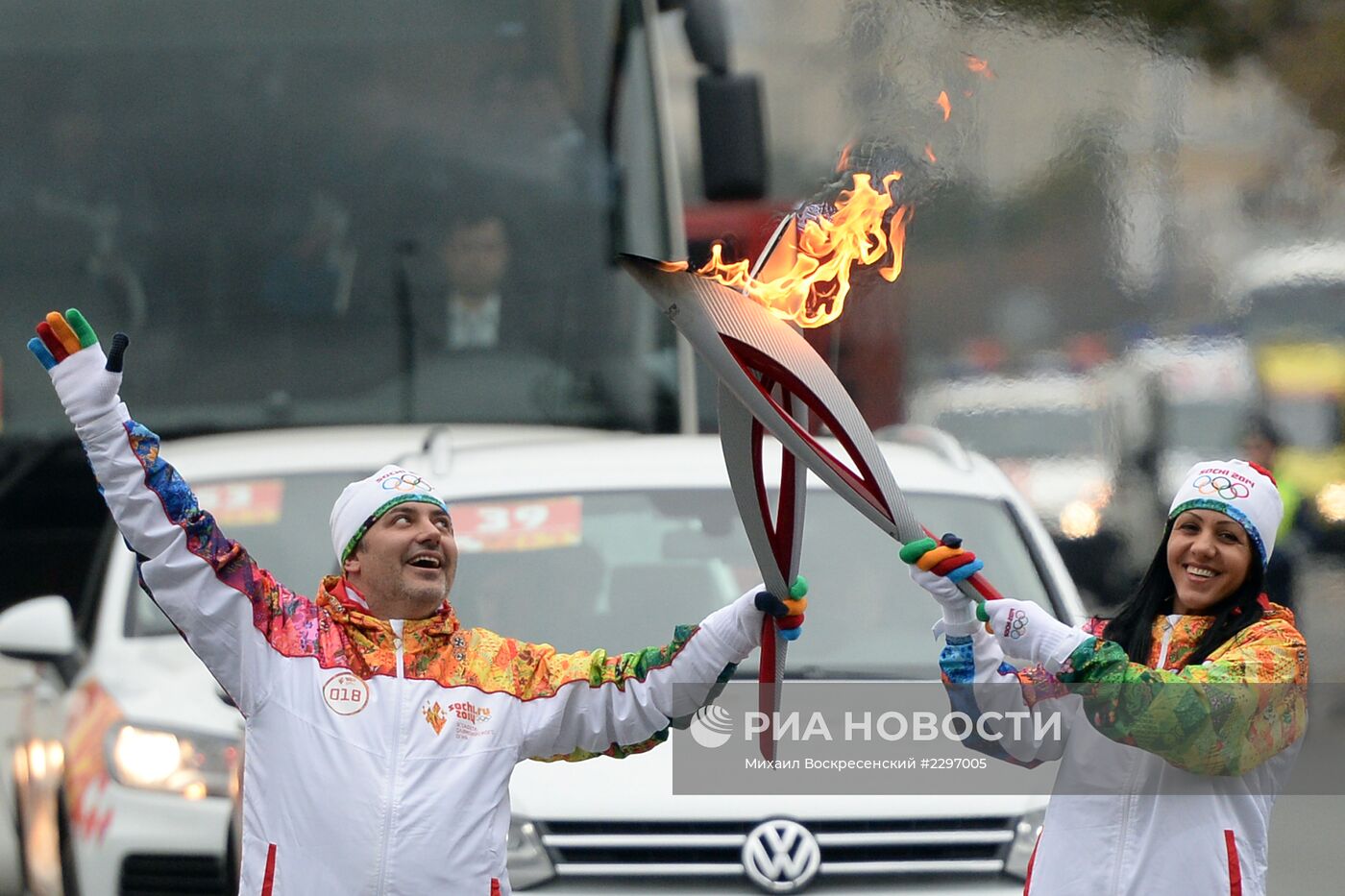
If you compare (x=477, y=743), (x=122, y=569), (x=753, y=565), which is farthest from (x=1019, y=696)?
(x=122, y=569)

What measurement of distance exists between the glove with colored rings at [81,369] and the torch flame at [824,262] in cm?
88

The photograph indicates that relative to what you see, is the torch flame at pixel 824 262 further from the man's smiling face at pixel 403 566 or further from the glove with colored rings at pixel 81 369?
the glove with colored rings at pixel 81 369

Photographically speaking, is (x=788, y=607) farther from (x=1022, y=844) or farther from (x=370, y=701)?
(x=1022, y=844)

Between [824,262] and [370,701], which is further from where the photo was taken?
[824,262]

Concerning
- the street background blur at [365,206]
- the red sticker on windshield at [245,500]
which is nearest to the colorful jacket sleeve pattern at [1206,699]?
the red sticker on windshield at [245,500]

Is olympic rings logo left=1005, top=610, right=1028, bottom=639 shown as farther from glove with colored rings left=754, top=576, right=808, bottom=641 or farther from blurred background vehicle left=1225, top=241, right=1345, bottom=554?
blurred background vehicle left=1225, top=241, right=1345, bottom=554

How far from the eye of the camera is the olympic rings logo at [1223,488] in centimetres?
336

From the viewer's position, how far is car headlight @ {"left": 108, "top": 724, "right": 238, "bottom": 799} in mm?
5000

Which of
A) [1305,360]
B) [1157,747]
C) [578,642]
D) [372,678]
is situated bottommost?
[1157,747]

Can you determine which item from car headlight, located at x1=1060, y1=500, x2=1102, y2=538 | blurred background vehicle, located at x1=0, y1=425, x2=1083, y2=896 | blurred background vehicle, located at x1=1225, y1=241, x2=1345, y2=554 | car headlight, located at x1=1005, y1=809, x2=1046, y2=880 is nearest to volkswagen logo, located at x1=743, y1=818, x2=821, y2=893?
blurred background vehicle, located at x1=0, y1=425, x2=1083, y2=896

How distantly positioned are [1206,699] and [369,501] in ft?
4.14

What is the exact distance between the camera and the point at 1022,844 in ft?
14.3

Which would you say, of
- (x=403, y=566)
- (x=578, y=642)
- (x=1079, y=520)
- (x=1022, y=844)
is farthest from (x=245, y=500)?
(x=1079, y=520)

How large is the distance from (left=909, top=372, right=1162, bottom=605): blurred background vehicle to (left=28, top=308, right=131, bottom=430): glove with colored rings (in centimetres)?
805
